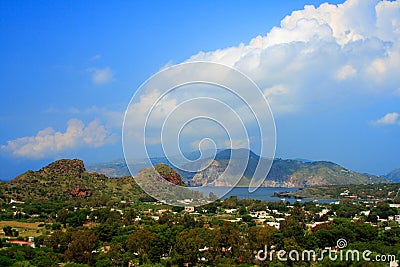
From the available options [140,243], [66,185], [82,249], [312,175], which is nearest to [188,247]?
A: [140,243]

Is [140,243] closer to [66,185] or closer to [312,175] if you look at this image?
[66,185]

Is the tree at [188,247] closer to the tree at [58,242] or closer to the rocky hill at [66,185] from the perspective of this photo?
the tree at [58,242]

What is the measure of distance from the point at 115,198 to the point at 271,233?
25630 millimetres

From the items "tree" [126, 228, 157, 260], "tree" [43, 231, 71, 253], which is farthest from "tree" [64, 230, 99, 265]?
"tree" [126, 228, 157, 260]

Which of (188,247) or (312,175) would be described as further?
(312,175)

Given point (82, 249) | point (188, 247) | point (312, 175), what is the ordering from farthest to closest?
point (312, 175)
point (188, 247)
point (82, 249)

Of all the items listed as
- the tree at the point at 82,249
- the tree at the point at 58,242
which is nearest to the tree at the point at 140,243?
the tree at the point at 82,249

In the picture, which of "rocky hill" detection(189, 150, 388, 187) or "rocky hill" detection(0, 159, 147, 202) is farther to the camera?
"rocky hill" detection(189, 150, 388, 187)

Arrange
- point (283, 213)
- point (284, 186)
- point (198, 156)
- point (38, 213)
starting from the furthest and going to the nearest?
point (284, 186)
point (283, 213)
point (38, 213)
point (198, 156)

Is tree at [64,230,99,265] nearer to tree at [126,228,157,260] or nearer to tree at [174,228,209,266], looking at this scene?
tree at [126,228,157,260]

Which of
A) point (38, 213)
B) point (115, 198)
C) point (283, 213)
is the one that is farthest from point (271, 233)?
point (115, 198)

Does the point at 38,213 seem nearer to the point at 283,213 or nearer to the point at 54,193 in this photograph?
the point at 54,193

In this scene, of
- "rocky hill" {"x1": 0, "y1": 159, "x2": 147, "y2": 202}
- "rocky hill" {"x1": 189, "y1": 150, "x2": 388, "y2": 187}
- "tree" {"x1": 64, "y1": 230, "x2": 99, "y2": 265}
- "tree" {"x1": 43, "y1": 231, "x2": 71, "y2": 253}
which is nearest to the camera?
"tree" {"x1": 64, "y1": 230, "x2": 99, "y2": 265}

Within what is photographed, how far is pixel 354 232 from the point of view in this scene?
19859mm
